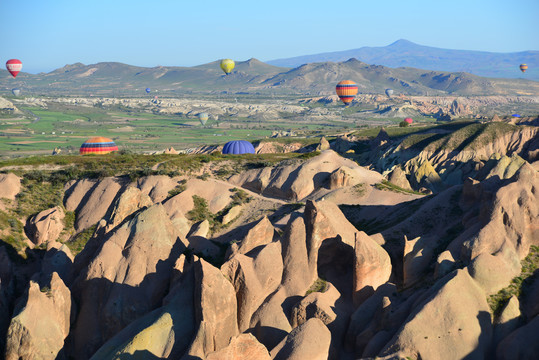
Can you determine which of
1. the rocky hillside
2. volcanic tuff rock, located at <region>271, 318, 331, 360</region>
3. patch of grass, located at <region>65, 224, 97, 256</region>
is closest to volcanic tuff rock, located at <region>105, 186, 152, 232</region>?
the rocky hillside

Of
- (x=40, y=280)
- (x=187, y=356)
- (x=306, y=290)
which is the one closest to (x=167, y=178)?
(x=40, y=280)

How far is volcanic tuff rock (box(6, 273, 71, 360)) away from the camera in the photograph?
36438 mm

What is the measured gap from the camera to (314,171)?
213ft

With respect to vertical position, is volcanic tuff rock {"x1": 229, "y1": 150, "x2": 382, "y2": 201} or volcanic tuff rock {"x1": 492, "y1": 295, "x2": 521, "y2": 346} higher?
volcanic tuff rock {"x1": 229, "y1": 150, "x2": 382, "y2": 201}

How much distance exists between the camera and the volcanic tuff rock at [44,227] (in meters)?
53.2

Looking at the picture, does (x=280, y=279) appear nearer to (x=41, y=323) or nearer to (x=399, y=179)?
(x=41, y=323)

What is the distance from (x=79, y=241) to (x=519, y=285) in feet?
125

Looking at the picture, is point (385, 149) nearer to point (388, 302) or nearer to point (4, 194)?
point (4, 194)

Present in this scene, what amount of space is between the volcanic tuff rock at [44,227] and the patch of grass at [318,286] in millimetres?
26527

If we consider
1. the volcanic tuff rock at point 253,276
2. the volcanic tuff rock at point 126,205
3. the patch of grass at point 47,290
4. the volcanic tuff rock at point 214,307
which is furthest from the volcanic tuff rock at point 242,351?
the volcanic tuff rock at point 126,205

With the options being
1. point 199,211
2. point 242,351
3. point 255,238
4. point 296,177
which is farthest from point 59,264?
point 296,177

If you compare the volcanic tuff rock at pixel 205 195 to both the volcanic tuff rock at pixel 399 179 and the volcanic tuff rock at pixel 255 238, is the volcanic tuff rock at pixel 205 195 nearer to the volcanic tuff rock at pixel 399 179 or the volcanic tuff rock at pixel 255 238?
the volcanic tuff rock at pixel 255 238

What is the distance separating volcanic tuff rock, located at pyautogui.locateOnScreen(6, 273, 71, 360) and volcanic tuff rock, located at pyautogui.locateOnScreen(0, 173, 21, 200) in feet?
68.2

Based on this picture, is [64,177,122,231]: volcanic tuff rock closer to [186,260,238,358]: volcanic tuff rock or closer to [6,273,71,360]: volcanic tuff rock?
[6,273,71,360]: volcanic tuff rock
